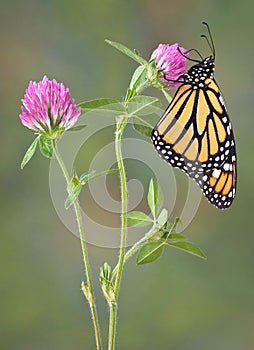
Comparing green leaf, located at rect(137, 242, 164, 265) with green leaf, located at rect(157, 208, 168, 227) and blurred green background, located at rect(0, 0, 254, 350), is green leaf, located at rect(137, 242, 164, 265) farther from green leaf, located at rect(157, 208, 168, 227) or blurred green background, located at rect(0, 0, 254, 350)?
blurred green background, located at rect(0, 0, 254, 350)

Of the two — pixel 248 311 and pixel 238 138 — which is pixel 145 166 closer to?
pixel 238 138

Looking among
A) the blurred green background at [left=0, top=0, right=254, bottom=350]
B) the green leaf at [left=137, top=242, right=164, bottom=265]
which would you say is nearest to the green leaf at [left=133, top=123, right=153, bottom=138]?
the green leaf at [left=137, top=242, right=164, bottom=265]

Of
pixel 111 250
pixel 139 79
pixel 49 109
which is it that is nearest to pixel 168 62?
pixel 139 79

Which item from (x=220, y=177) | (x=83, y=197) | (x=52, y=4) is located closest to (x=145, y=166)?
(x=83, y=197)

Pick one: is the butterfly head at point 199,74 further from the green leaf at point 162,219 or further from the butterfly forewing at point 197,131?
the green leaf at point 162,219

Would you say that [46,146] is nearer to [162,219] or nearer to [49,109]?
[49,109]
